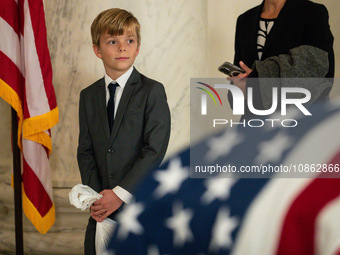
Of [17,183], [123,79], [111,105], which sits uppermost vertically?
[123,79]

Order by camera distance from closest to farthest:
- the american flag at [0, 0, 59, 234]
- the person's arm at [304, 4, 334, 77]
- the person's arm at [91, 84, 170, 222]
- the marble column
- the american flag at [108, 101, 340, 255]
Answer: the american flag at [108, 101, 340, 255], the person's arm at [304, 4, 334, 77], the person's arm at [91, 84, 170, 222], the american flag at [0, 0, 59, 234], the marble column

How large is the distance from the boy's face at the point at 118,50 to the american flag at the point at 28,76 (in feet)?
2.33

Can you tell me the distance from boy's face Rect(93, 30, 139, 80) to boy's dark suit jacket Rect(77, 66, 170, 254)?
2.7 inches

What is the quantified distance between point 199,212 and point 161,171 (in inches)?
9.8

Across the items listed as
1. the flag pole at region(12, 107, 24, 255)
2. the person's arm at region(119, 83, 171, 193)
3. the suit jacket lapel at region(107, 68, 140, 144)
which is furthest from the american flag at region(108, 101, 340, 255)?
the flag pole at region(12, 107, 24, 255)

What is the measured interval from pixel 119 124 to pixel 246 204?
803 mm

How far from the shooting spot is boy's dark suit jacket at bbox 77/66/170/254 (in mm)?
1695

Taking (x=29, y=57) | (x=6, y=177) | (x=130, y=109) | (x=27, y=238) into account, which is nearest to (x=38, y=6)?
(x=29, y=57)

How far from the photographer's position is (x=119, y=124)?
5.66ft

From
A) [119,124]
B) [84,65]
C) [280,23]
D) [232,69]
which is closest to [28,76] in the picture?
[84,65]

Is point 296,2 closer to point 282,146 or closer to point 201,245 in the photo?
point 282,146

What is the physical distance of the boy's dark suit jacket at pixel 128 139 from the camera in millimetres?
1695

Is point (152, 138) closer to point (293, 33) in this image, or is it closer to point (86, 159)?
point (86, 159)

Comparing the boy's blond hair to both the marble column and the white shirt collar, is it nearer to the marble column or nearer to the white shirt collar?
the white shirt collar
